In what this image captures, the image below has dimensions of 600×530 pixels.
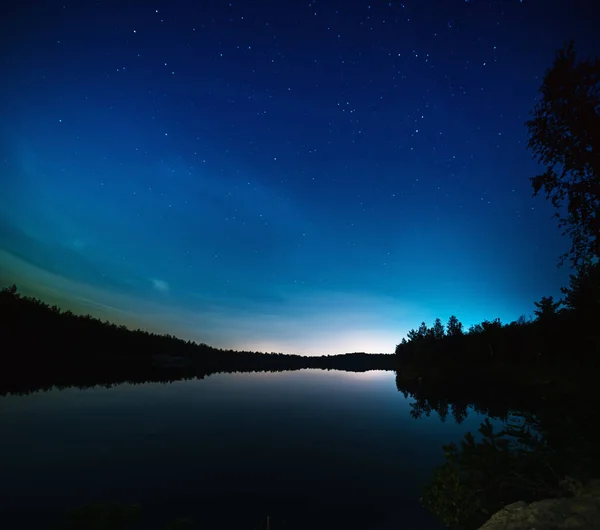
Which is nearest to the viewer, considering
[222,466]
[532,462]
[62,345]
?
[532,462]

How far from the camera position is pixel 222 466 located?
71.1 ft

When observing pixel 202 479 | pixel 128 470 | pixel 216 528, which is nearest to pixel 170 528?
pixel 216 528

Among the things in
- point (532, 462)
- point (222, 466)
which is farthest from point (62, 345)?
point (532, 462)

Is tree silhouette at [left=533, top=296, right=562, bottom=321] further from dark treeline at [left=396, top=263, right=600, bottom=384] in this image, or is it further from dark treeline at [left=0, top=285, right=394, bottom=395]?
dark treeline at [left=0, top=285, right=394, bottom=395]

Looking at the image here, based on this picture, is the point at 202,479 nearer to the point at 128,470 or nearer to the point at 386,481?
the point at 128,470

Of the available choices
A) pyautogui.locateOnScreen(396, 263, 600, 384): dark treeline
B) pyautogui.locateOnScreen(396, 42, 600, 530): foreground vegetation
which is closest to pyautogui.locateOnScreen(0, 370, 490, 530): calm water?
pyautogui.locateOnScreen(396, 42, 600, 530): foreground vegetation

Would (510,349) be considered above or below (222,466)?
above

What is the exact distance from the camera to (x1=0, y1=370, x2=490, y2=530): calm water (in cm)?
1490

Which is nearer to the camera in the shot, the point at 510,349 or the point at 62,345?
the point at 510,349

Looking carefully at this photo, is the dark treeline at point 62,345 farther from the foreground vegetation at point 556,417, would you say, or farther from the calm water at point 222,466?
the foreground vegetation at point 556,417

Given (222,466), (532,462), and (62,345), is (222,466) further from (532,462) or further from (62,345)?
(62,345)

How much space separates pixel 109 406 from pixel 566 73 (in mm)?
58013

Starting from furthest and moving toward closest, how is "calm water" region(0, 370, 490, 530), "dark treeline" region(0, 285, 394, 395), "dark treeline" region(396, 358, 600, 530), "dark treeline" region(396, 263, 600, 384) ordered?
"dark treeline" region(0, 285, 394, 395) < "dark treeline" region(396, 263, 600, 384) < "calm water" region(0, 370, 490, 530) < "dark treeline" region(396, 358, 600, 530)

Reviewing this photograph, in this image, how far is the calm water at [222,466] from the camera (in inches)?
587
